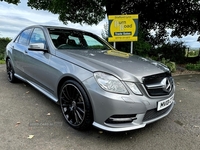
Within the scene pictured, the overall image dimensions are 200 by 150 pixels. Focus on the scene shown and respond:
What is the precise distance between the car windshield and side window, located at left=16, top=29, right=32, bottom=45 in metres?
0.84

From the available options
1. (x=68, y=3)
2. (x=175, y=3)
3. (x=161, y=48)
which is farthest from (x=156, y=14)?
(x=68, y=3)

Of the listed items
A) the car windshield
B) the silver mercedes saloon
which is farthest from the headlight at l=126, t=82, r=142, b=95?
the car windshield

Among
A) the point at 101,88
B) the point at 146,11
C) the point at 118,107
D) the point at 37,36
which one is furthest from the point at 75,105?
the point at 146,11

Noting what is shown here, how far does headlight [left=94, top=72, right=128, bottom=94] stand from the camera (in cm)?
212

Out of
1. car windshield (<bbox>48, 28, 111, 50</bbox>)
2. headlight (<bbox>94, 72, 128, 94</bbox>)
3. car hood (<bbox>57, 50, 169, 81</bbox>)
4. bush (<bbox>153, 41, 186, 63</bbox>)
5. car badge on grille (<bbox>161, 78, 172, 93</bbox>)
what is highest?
car windshield (<bbox>48, 28, 111, 50</bbox>)

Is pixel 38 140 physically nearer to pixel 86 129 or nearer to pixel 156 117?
pixel 86 129

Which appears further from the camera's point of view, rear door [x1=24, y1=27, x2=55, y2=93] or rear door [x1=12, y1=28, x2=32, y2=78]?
rear door [x1=12, y1=28, x2=32, y2=78]

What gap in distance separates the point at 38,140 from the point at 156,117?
5.21ft

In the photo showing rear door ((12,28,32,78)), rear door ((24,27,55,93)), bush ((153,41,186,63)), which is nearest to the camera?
rear door ((24,27,55,93))

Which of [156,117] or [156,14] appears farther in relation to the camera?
[156,14]

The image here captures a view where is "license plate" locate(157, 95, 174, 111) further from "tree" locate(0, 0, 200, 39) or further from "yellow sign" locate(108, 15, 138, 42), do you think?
"tree" locate(0, 0, 200, 39)

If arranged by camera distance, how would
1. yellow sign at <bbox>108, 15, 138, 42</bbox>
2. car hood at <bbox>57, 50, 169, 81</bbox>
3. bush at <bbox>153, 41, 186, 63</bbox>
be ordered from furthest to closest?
bush at <bbox>153, 41, 186, 63</bbox> < yellow sign at <bbox>108, 15, 138, 42</bbox> < car hood at <bbox>57, 50, 169, 81</bbox>

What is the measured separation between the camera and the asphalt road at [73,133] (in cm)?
225

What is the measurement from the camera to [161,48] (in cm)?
921
